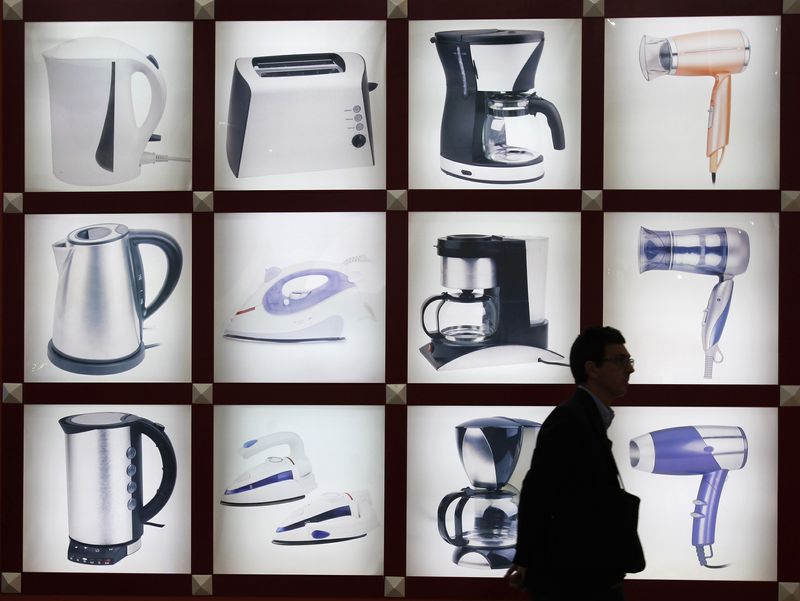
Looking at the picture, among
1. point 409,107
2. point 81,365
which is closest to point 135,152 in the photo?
point 81,365

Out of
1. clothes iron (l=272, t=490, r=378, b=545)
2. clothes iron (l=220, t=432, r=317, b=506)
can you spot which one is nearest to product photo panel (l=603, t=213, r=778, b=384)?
clothes iron (l=272, t=490, r=378, b=545)

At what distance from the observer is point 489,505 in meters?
2.83

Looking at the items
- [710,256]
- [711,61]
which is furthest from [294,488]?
[711,61]

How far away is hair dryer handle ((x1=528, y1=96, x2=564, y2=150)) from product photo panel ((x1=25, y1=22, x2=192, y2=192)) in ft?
3.81

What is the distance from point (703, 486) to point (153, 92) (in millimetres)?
2279

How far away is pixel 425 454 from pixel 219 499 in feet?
2.36

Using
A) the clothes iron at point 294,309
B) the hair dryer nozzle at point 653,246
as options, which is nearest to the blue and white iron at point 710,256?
the hair dryer nozzle at point 653,246

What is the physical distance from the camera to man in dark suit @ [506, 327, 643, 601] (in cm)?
185

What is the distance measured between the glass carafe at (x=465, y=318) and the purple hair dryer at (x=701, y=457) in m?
0.63

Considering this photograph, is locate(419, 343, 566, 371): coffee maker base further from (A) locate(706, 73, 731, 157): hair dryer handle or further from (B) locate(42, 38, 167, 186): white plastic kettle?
(B) locate(42, 38, 167, 186): white plastic kettle

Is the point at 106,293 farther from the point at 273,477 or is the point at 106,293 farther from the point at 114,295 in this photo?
the point at 273,477

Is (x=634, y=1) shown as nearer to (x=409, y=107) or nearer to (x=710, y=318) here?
(x=409, y=107)

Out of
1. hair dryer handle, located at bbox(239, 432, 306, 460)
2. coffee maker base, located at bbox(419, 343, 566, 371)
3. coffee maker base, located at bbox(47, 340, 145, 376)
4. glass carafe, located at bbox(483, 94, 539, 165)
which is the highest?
glass carafe, located at bbox(483, 94, 539, 165)

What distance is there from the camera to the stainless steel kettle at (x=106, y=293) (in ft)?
9.37
